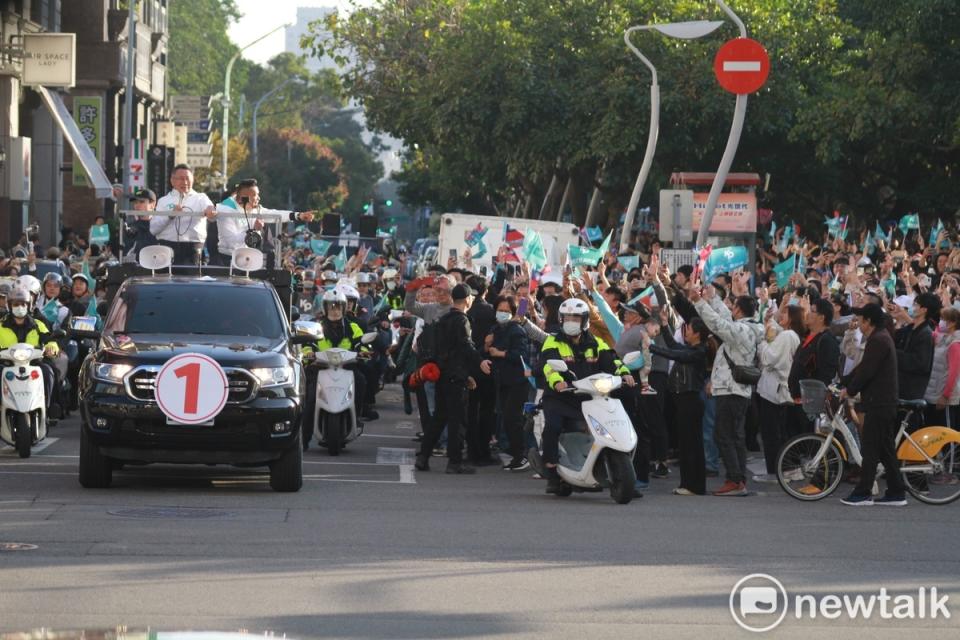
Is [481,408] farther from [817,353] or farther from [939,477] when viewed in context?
[939,477]

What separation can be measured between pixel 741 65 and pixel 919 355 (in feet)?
45.9

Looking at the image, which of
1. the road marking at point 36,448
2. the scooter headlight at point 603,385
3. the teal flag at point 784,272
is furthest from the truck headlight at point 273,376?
the teal flag at point 784,272

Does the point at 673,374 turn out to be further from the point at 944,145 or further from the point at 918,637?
the point at 944,145

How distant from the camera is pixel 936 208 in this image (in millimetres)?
53250

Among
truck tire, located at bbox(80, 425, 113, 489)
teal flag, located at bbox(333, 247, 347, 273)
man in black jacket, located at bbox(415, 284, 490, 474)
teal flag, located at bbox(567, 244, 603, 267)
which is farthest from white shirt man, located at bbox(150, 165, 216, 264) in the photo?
teal flag, located at bbox(333, 247, 347, 273)

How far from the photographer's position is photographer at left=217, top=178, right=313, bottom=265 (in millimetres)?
18812

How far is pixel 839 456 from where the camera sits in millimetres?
15977

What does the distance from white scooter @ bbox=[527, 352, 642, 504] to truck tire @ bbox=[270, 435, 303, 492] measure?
6.85 ft

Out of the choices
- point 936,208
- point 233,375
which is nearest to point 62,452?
point 233,375

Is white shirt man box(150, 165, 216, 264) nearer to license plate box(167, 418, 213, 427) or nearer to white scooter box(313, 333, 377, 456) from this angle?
white scooter box(313, 333, 377, 456)

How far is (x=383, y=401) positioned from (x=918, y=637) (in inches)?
730

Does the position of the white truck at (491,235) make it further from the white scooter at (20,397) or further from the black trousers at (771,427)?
the white scooter at (20,397)

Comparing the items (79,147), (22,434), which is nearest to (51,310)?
(22,434)

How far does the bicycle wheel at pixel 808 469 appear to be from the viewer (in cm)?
1594
